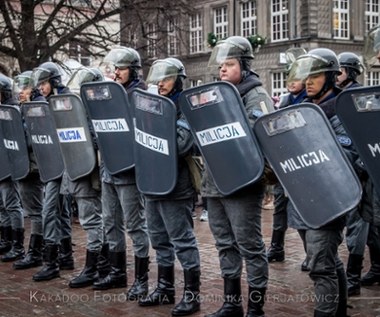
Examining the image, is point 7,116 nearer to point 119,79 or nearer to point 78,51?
point 119,79

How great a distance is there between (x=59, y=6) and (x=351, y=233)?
10540 millimetres

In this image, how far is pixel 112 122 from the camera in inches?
218

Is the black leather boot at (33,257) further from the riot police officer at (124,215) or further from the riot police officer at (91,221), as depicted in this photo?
the riot police officer at (124,215)

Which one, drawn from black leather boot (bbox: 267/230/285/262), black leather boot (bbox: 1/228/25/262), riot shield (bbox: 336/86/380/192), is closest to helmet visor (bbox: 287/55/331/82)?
riot shield (bbox: 336/86/380/192)

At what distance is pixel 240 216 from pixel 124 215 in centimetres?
137

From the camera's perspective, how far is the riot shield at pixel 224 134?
444 cm

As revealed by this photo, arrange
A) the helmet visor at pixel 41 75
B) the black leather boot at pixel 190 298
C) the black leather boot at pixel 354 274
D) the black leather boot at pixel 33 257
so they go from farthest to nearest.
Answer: the black leather boot at pixel 33 257 → the helmet visor at pixel 41 75 → the black leather boot at pixel 354 274 → the black leather boot at pixel 190 298

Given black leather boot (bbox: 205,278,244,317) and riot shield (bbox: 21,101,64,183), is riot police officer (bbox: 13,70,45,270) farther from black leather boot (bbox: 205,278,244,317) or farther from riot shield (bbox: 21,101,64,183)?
black leather boot (bbox: 205,278,244,317)

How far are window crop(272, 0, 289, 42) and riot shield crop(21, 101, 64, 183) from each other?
2840cm

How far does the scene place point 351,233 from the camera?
18.8ft

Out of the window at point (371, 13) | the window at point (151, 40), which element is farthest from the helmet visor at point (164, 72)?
the window at point (371, 13)

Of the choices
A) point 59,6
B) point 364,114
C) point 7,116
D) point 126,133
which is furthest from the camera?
point 59,6

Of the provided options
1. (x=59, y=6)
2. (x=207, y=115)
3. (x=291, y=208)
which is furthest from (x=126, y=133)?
(x=59, y=6)

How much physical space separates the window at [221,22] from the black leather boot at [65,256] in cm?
3142
